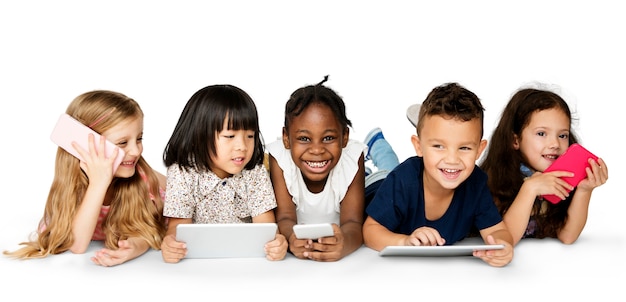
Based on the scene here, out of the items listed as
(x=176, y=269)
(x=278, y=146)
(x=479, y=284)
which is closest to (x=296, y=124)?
(x=278, y=146)

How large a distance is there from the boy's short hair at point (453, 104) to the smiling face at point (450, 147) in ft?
0.08

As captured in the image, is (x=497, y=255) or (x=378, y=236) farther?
(x=378, y=236)

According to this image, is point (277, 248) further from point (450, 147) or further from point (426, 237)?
point (450, 147)

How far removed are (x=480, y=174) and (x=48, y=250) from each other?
212 cm

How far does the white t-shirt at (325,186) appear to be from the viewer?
4.27 meters

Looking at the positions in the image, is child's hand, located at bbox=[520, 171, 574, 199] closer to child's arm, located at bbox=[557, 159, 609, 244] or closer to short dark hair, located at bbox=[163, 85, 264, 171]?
child's arm, located at bbox=[557, 159, 609, 244]

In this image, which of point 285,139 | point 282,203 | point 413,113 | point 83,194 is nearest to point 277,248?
point 282,203

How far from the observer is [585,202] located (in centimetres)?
416

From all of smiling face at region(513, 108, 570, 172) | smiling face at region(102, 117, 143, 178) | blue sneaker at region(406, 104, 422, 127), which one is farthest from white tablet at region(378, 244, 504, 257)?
blue sneaker at region(406, 104, 422, 127)

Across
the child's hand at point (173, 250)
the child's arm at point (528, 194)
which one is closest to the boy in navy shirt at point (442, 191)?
the child's arm at point (528, 194)

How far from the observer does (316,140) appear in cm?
407

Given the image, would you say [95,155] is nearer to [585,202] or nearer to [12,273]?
[12,273]

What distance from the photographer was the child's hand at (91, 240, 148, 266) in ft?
12.4

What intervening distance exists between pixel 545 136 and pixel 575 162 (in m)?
0.27
